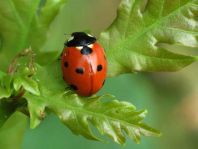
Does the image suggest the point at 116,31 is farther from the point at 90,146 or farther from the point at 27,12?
the point at 90,146

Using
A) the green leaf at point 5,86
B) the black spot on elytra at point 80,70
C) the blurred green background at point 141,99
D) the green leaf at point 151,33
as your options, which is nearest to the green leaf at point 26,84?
the green leaf at point 5,86

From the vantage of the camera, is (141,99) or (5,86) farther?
(141,99)

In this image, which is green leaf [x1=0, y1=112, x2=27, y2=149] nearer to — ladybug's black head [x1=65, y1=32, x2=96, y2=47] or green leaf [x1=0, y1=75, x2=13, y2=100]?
green leaf [x1=0, y1=75, x2=13, y2=100]

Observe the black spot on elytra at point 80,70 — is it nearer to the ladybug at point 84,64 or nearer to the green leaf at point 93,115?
the ladybug at point 84,64

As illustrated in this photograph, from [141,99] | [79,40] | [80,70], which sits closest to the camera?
[80,70]

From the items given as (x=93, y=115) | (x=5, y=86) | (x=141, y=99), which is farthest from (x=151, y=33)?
(x=141, y=99)

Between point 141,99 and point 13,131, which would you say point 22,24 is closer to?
point 13,131

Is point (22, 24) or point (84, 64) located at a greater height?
point (22, 24)
